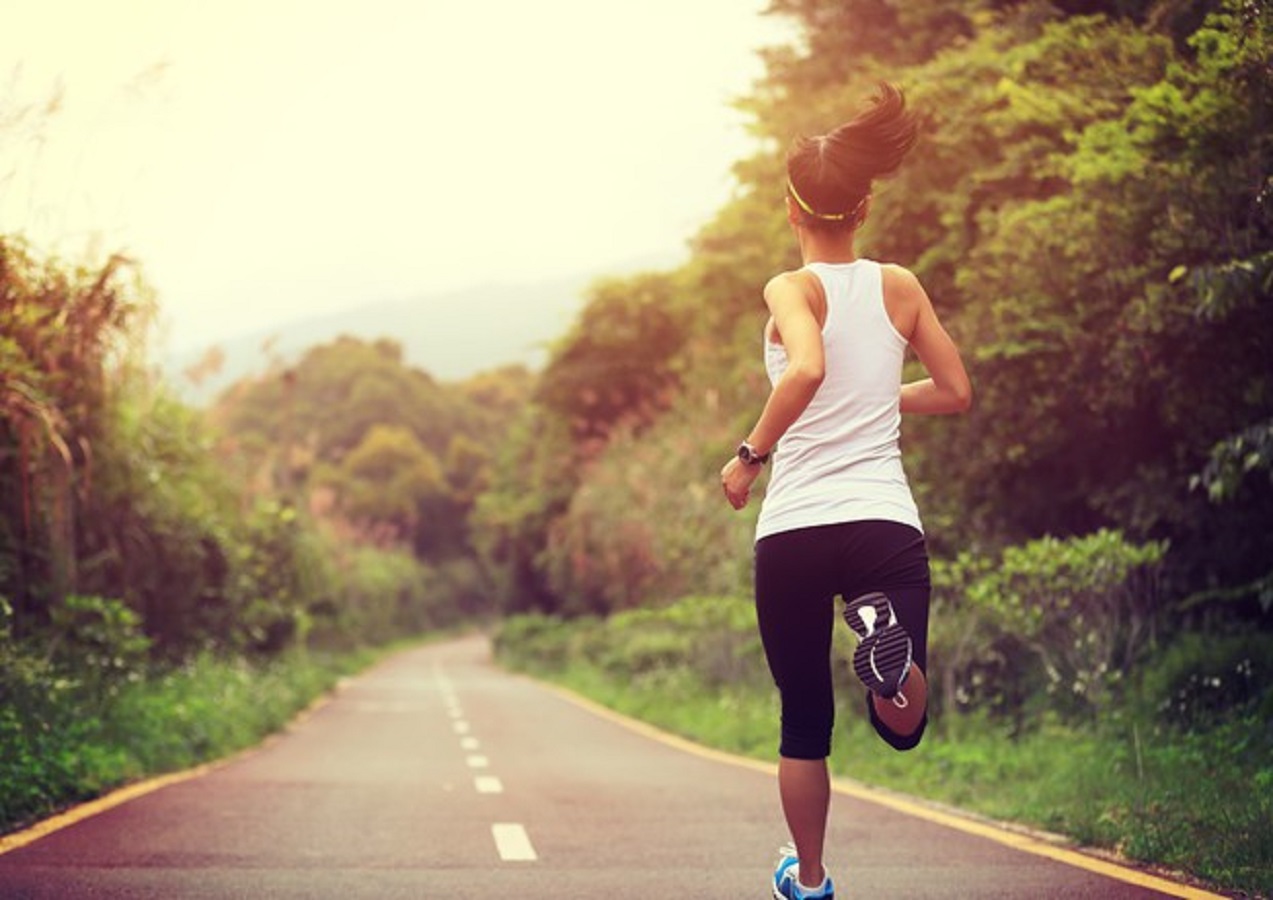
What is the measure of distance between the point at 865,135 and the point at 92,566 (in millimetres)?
10843

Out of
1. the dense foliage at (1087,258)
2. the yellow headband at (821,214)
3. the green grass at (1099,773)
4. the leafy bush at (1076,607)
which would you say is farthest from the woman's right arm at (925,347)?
the leafy bush at (1076,607)

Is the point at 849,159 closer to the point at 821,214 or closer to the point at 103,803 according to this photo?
the point at 821,214

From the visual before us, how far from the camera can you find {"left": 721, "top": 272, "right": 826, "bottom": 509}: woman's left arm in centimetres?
372

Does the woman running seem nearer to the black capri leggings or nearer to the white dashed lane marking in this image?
the black capri leggings

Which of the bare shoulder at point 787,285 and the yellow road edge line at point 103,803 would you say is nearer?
the bare shoulder at point 787,285

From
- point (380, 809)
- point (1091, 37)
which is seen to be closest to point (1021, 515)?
point (1091, 37)

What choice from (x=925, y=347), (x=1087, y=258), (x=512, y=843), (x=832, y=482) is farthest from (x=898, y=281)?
(x=1087, y=258)

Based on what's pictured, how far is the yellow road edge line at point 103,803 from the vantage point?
7191mm

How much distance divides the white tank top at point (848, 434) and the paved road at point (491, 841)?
230 centimetres

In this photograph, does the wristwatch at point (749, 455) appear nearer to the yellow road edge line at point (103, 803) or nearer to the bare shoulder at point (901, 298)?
the bare shoulder at point (901, 298)

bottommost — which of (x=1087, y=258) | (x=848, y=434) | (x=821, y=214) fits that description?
(x=848, y=434)

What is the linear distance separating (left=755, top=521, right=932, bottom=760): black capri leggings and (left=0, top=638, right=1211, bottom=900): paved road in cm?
197

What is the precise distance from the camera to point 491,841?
7.39 meters

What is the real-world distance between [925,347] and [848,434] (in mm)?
397
